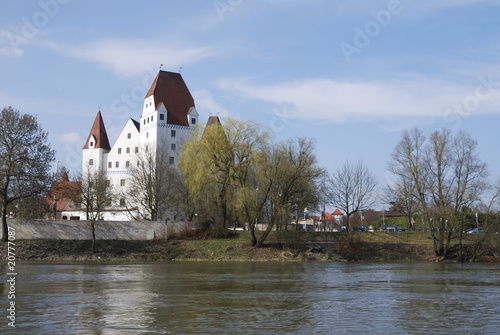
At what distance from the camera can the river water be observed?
51.8 ft

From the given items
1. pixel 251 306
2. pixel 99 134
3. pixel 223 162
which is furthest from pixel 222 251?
pixel 99 134

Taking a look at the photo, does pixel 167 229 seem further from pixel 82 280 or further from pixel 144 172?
pixel 82 280

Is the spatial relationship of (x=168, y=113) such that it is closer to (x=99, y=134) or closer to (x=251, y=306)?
(x=99, y=134)

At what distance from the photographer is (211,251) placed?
5812cm

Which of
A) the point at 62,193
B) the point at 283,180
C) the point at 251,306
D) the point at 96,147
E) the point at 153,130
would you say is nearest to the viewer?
the point at 251,306

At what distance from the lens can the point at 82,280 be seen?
30.1 meters

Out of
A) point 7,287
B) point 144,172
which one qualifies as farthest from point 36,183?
point 7,287

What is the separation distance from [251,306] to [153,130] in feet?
301

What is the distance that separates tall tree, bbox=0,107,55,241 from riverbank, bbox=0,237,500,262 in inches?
202

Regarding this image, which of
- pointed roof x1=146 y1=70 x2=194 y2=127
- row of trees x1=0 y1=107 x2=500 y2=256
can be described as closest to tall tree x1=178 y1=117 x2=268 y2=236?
row of trees x1=0 y1=107 x2=500 y2=256

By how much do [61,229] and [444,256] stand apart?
42516mm

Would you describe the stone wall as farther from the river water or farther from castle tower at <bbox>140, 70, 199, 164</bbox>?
castle tower at <bbox>140, 70, 199, 164</bbox>

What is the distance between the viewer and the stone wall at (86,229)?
61906 mm

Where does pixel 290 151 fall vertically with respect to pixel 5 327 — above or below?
above
